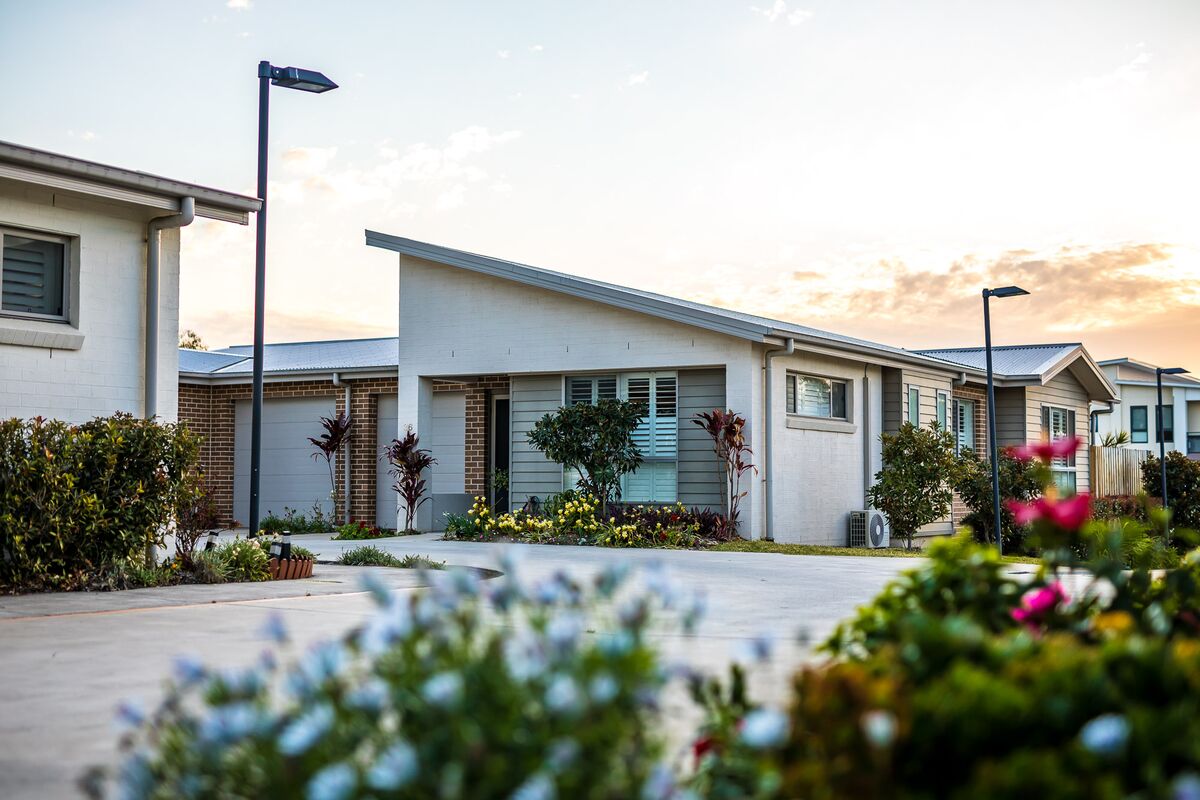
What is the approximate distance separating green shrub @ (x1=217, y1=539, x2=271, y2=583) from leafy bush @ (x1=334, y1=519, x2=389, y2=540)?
25.3ft

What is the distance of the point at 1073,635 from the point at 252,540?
10.5 m

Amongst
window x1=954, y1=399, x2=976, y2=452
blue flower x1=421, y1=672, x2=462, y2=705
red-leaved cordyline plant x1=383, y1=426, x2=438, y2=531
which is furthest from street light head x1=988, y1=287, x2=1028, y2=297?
blue flower x1=421, y1=672, x2=462, y2=705

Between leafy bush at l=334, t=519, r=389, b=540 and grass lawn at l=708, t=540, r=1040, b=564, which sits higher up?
leafy bush at l=334, t=519, r=389, b=540

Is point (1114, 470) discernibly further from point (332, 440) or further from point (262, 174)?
point (262, 174)

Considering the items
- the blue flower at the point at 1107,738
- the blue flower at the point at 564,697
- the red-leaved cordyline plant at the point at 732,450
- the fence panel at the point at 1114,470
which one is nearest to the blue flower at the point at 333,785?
the blue flower at the point at 564,697

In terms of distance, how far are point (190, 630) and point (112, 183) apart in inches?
214

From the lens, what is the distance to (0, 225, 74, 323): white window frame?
11.5 metres

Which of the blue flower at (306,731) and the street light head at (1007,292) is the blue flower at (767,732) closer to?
the blue flower at (306,731)

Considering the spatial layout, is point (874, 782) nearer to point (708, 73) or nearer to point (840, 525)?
point (708, 73)

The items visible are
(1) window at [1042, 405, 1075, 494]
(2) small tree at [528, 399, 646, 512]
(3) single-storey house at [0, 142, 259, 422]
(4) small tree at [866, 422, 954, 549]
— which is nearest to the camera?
(3) single-storey house at [0, 142, 259, 422]

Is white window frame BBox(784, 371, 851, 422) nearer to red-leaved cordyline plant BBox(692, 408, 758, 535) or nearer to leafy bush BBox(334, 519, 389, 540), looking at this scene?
red-leaved cordyline plant BBox(692, 408, 758, 535)

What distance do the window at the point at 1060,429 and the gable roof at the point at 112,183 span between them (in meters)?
22.6

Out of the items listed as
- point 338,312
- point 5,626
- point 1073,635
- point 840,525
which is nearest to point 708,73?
point 840,525

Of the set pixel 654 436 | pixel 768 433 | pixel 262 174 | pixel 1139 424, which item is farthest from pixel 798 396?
pixel 1139 424
